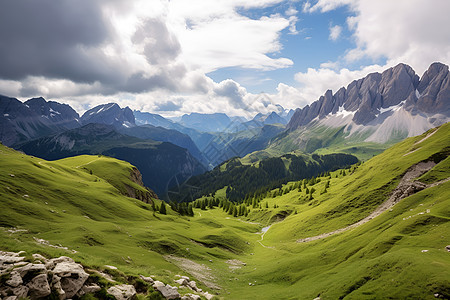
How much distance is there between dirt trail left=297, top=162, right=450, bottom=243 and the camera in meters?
63.7

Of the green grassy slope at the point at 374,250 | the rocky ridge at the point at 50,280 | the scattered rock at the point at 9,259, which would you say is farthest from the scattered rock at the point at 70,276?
the green grassy slope at the point at 374,250

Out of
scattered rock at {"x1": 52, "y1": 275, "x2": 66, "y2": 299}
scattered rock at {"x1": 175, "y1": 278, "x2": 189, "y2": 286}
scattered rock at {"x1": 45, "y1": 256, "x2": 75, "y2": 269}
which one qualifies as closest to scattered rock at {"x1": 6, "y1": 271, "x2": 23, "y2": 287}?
scattered rock at {"x1": 52, "y1": 275, "x2": 66, "y2": 299}

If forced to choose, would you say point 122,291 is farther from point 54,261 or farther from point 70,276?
point 54,261

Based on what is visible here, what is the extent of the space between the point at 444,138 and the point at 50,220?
110910 mm

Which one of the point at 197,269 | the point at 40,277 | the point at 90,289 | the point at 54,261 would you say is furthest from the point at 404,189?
the point at 40,277

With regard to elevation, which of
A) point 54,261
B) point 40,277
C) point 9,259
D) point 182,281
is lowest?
point 182,281

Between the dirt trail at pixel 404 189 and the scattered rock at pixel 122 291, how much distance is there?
60933 mm

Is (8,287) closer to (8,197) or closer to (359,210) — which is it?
(8,197)

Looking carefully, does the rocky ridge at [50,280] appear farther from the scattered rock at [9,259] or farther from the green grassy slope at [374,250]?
the green grassy slope at [374,250]

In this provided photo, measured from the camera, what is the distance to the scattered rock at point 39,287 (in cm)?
1792

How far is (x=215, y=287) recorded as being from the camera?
39156 millimetres

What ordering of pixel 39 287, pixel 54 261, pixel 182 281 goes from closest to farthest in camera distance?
pixel 39 287 < pixel 54 261 < pixel 182 281

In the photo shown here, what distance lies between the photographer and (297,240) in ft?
263

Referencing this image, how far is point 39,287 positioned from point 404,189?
79422 millimetres
